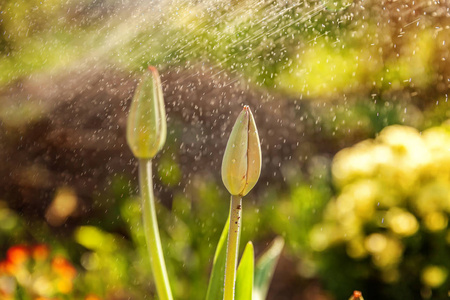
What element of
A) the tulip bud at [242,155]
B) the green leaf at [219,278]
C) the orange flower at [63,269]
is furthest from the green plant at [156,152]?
the orange flower at [63,269]

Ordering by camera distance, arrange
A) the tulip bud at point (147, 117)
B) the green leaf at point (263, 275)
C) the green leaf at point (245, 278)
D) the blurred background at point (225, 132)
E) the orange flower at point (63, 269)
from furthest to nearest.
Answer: the blurred background at point (225, 132)
the orange flower at point (63, 269)
the green leaf at point (263, 275)
the green leaf at point (245, 278)
the tulip bud at point (147, 117)

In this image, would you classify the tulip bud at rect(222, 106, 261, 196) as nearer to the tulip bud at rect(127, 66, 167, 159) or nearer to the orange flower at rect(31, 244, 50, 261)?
the tulip bud at rect(127, 66, 167, 159)

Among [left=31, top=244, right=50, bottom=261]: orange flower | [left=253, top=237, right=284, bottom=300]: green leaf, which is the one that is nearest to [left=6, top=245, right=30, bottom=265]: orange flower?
[left=31, top=244, right=50, bottom=261]: orange flower

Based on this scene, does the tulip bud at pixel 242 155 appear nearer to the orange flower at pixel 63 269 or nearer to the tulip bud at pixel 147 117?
the tulip bud at pixel 147 117

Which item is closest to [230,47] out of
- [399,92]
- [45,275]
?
[399,92]

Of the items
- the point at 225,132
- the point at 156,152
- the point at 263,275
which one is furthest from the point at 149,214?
the point at 225,132

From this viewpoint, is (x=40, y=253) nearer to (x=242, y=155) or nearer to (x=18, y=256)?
(x=18, y=256)
